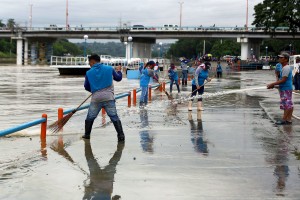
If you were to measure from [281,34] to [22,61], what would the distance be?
57775 millimetres

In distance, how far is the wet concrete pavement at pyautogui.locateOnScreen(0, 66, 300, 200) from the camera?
614 cm

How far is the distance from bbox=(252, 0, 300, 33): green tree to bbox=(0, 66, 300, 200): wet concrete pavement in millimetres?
56662

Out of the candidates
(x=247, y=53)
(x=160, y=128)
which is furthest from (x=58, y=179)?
(x=247, y=53)

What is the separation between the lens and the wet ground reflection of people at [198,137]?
352 inches

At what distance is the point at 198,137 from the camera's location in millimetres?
10297

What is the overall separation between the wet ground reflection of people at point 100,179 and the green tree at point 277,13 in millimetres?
61261

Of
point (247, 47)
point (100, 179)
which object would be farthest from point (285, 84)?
point (247, 47)

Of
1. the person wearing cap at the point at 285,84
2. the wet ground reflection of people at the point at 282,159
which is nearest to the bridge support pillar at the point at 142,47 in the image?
the person wearing cap at the point at 285,84

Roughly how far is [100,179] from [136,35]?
104 meters

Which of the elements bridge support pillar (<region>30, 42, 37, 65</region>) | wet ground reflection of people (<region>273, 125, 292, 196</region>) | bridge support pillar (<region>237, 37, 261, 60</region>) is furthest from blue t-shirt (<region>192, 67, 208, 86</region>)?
bridge support pillar (<region>30, 42, 37, 65</region>)

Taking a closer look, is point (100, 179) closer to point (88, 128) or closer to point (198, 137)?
point (88, 128)

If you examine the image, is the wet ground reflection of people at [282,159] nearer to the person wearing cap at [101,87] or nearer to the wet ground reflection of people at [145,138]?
the wet ground reflection of people at [145,138]

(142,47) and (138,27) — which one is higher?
(138,27)

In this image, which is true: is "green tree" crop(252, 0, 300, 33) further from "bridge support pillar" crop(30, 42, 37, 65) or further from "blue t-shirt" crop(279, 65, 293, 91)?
"bridge support pillar" crop(30, 42, 37, 65)
